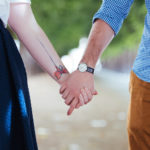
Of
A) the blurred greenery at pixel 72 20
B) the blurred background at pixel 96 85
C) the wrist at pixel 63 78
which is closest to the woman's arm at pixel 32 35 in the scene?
the wrist at pixel 63 78

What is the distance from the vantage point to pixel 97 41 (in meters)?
1.83

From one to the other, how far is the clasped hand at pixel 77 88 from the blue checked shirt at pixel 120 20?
23 cm

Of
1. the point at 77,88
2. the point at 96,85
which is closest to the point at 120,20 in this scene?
the point at 77,88

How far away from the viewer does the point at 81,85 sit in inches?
73.5

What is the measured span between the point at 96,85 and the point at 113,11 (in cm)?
669

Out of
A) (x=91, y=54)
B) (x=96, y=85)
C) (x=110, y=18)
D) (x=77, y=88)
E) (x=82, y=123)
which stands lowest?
(x=96, y=85)

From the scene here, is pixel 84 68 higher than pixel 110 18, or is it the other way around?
pixel 110 18

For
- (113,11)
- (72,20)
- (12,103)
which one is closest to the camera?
(12,103)

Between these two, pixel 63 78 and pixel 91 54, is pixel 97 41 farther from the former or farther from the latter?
pixel 63 78

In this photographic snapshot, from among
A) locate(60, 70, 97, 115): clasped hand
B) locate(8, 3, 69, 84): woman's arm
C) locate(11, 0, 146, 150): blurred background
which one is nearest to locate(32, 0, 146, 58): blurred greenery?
locate(11, 0, 146, 150): blurred background

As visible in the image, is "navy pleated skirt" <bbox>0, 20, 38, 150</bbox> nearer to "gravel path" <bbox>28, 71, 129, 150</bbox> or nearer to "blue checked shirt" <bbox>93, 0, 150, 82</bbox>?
"blue checked shirt" <bbox>93, 0, 150, 82</bbox>

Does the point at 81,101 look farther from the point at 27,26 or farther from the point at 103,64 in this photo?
the point at 103,64

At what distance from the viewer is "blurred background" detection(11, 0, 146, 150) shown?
178 inches

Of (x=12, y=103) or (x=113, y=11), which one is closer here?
(x=12, y=103)
